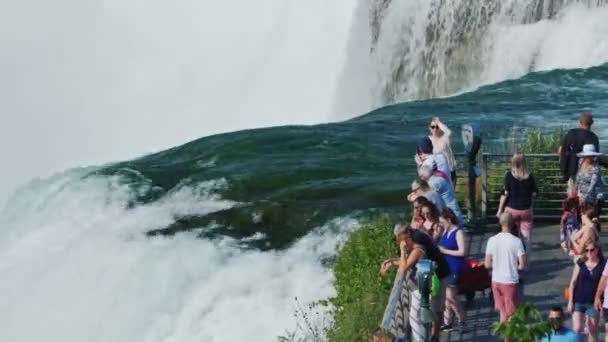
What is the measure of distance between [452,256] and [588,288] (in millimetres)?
1420

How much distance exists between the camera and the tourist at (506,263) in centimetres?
1041

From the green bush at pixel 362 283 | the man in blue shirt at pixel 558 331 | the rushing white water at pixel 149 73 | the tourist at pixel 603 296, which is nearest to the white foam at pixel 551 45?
the rushing white water at pixel 149 73

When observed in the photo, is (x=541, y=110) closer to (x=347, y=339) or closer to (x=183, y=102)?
(x=347, y=339)

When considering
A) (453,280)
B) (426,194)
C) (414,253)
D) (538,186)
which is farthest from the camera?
(538,186)

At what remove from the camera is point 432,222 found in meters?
11.1

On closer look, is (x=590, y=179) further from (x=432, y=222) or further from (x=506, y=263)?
(x=506, y=263)

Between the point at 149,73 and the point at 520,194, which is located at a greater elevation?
the point at 149,73

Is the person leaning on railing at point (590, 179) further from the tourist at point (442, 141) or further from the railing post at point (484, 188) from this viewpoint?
the railing post at point (484, 188)

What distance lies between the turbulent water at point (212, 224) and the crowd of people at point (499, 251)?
339cm

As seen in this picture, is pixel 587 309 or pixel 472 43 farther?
pixel 472 43

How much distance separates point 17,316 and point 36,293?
0.44 m

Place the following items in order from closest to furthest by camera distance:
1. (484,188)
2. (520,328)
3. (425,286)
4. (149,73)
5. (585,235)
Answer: (520,328) → (425,286) → (585,235) → (484,188) → (149,73)

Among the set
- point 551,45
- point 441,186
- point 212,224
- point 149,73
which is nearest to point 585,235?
point 441,186

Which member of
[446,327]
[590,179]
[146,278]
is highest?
[590,179]
